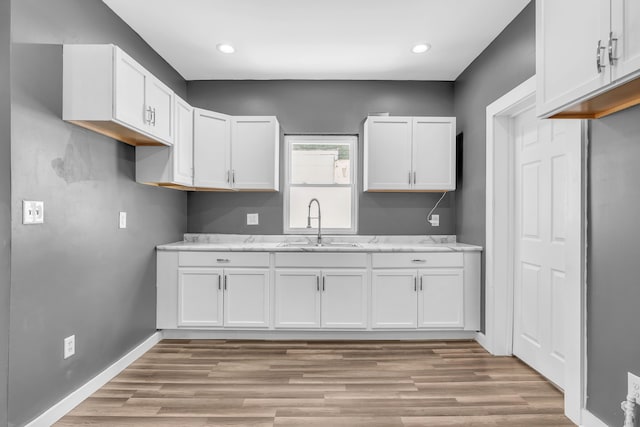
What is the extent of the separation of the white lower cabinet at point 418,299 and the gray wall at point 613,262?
1.40 m

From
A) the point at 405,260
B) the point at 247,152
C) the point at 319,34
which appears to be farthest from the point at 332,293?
the point at 319,34

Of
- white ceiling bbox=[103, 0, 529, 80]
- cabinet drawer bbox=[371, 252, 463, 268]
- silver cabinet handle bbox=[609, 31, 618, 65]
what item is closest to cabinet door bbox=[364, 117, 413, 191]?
white ceiling bbox=[103, 0, 529, 80]

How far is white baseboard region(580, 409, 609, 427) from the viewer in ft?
6.24

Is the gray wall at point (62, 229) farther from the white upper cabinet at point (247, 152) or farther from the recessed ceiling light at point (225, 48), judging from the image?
the white upper cabinet at point (247, 152)

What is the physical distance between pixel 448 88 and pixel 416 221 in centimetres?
144

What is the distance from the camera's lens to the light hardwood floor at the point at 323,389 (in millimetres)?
2131

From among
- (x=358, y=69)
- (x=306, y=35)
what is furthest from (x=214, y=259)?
(x=358, y=69)

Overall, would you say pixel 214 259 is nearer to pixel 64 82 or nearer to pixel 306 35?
pixel 64 82

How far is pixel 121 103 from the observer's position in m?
2.22

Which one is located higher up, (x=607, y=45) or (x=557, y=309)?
(x=607, y=45)

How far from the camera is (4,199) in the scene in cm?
179

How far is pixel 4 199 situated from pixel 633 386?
3.01 metres

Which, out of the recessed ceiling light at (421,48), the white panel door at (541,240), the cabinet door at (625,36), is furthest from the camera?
the recessed ceiling light at (421,48)

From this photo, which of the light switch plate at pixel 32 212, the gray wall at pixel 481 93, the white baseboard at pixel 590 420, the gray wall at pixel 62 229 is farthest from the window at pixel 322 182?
the white baseboard at pixel 590 420
